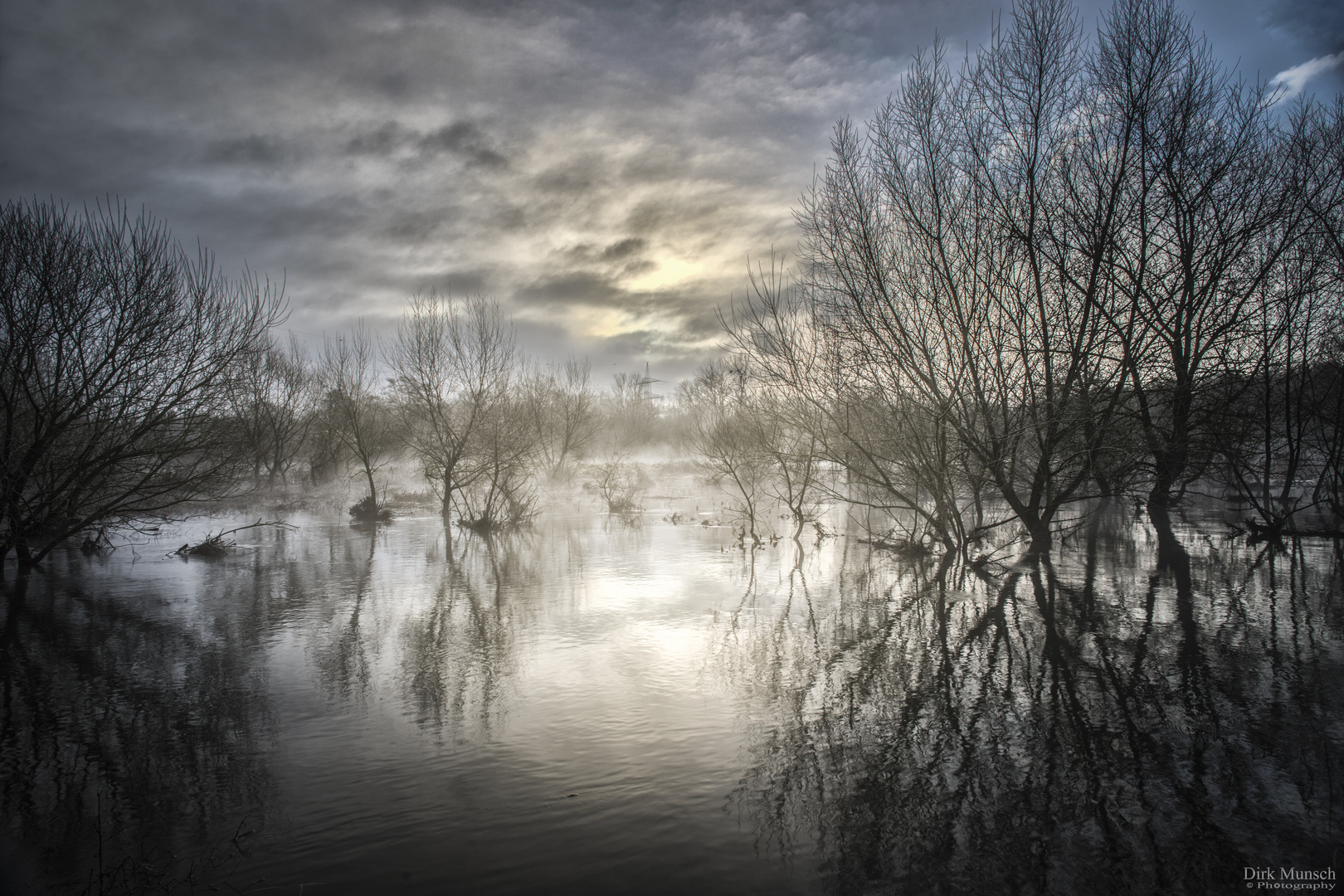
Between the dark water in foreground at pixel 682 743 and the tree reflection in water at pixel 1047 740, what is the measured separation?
2cm

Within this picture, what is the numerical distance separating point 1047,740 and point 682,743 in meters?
2.43

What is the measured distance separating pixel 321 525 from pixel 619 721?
19.4m

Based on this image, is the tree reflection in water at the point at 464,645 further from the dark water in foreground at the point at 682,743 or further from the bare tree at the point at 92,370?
the bare tree at the point at 92,370

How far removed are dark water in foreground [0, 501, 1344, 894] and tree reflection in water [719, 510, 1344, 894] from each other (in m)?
0.02

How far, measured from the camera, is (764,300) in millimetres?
10750

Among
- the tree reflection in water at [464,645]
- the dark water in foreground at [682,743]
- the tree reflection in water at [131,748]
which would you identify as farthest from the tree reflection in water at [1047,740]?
the tree reflection in water at [131,748]

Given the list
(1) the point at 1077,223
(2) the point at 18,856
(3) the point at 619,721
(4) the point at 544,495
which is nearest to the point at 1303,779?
(3) the point at 619,721

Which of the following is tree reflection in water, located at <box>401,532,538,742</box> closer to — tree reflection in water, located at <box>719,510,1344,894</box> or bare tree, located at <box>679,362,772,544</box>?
tree reflection in water, located at <box>719,510,1344,894</box>

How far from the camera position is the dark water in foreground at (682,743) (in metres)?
3.42

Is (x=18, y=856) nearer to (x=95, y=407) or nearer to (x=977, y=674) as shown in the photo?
(x=977, y=674)

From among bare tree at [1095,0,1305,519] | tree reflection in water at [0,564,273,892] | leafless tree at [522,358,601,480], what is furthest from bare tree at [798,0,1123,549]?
leafless tree at [522,358,601,480]

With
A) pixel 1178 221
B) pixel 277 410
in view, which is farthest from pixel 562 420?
pixel 1178 221

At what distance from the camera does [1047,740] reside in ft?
15.4

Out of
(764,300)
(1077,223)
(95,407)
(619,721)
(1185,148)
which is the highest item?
(1185,148)
